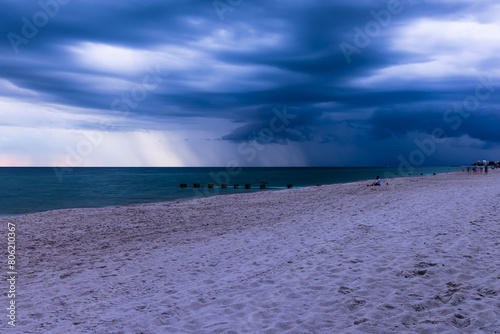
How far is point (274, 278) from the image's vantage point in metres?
7.73

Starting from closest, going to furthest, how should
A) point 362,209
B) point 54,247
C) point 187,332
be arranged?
point 187,332 < point 54,247 < point 362,209

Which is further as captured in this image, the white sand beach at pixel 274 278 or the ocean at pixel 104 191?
the ocean at pixel 104 191

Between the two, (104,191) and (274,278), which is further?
(104,191)

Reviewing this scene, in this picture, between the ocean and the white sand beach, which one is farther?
the ocean

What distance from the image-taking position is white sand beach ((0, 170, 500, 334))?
5.69 metres

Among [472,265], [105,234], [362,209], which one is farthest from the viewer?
[362,209]

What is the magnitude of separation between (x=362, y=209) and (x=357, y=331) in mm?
13310

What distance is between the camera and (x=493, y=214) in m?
13.4

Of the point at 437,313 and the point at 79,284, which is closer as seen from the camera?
the point at 437,313

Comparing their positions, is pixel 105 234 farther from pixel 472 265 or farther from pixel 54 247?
pixel 472 265

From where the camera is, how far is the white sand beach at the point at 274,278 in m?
5.69

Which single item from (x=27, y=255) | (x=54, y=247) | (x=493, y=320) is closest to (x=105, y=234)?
(x=54, y=247)

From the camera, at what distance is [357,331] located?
203 inches

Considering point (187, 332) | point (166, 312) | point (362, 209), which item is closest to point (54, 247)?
point (166, 312)
